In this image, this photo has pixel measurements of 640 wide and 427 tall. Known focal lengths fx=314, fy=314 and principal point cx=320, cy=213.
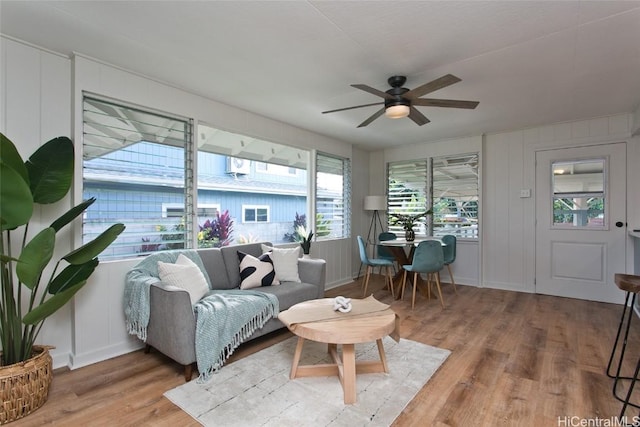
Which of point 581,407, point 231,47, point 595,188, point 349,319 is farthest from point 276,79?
point 595,188

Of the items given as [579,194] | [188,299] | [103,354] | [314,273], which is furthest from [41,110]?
[579,194]

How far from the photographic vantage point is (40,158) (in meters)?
2.15

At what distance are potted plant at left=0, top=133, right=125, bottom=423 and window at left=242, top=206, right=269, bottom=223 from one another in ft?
12.3

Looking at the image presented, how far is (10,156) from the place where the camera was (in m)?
1.88

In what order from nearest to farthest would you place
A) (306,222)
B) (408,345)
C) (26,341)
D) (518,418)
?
(518,418), (26,341), (408,345), (306,222)

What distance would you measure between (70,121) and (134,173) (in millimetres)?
612

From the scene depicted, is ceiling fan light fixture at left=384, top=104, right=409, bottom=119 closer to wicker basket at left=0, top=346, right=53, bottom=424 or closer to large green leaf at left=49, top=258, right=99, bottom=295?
large green leaf at left=49, top=258, right=99, bottom=295

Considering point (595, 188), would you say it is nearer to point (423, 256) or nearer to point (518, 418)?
point (423, 256)

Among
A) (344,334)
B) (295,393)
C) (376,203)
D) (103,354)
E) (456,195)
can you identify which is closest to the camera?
(344,334)

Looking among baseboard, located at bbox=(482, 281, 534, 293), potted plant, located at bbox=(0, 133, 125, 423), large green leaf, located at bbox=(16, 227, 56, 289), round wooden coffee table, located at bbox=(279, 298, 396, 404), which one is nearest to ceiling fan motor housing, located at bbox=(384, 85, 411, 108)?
round wooden coffee table, located at bbox=(279, 298, 396, 404)

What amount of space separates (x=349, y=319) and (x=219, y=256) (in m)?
1.69

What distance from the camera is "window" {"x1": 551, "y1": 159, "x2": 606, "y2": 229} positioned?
4336 mm

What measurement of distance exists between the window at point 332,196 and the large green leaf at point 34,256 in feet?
11.4

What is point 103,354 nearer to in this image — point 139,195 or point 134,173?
point 139,195
